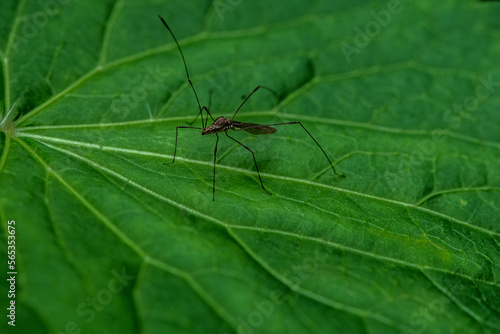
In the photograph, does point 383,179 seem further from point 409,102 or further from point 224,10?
point 224,10

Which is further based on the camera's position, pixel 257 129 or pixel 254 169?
pixel 257 129

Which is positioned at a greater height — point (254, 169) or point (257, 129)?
point (257, 129)

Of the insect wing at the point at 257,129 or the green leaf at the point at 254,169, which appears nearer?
the green leaf at the point at 254,169

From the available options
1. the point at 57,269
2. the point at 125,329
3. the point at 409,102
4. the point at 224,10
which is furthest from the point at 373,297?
the point at 224,10
